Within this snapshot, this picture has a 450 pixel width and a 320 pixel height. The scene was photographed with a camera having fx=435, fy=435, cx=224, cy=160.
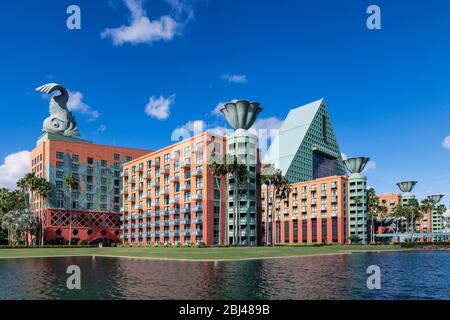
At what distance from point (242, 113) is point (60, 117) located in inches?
2812

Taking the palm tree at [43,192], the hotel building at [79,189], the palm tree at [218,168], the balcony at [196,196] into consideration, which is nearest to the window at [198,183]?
the balcony at [196,196]

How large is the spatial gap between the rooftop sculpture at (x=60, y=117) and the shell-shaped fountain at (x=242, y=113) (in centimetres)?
6391

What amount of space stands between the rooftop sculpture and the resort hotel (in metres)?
0.35

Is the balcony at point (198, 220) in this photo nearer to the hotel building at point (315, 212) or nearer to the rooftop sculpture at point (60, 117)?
the hotel building at point (315, 212)

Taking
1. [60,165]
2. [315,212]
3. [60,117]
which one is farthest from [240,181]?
[60,117]

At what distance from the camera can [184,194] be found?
126625 millimetres

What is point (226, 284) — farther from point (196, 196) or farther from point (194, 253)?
point (196, 196)

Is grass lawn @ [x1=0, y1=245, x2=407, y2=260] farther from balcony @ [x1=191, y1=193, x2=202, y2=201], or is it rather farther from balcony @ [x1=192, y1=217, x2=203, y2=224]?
balcony @ [x1=191, y1=193, x2=202, y2=201]

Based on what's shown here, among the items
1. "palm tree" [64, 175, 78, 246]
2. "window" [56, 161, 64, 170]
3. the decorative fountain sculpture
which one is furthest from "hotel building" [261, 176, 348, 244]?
"window" [56, 161, 64, 170]

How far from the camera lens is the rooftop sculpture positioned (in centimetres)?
15550

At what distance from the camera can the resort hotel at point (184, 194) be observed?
397 feet

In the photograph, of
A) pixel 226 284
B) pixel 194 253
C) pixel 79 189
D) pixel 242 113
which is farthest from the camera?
pixel 79 189

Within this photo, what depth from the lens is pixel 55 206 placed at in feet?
475
